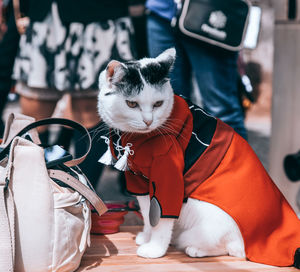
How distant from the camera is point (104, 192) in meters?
3.23

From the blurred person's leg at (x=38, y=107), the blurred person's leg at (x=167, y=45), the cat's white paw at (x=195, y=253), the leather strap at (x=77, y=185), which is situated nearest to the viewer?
the leather strap at (x=77, y=185)

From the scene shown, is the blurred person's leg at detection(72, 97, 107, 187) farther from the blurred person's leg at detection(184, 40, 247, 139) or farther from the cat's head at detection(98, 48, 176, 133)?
the cat's head at detection(98, 48, 176, 133)

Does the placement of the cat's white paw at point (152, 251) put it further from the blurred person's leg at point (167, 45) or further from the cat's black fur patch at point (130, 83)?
the blurred person's leg at point (167, 45)

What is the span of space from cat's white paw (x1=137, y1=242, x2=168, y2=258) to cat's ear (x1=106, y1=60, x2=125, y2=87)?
0.47 metres

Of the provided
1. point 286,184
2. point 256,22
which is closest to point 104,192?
point 286,184

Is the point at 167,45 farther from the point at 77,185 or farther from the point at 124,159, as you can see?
the point at 77,185

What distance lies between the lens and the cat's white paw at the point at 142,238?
1409mm

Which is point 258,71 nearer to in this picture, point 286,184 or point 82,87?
point 286,184

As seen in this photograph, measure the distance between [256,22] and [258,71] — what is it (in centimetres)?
185

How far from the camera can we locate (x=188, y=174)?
4.16 feet

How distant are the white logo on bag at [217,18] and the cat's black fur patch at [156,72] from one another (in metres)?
0.54

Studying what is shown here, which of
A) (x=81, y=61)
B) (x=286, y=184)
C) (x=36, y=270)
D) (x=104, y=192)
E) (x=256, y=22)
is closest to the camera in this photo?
(x=36, y=270)

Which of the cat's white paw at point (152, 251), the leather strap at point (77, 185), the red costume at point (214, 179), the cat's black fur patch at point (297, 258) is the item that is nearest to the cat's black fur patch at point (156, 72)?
the red costume at point (214, 179)

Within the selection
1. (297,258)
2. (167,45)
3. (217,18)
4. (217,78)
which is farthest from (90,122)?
(297,258)
